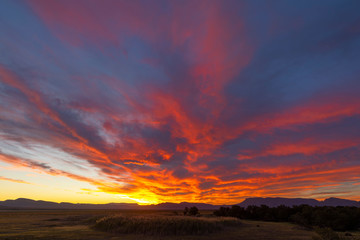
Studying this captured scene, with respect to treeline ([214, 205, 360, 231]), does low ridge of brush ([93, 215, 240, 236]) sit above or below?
below

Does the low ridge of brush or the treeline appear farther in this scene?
the treeline

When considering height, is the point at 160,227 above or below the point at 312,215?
below

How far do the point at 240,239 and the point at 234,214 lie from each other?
1973 inches

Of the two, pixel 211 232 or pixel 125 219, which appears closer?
pixel 211 232

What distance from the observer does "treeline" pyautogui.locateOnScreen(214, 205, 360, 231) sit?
4059 centimetres

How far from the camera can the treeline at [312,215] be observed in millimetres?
40594

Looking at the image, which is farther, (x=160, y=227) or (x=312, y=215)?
(x=312, y=215)

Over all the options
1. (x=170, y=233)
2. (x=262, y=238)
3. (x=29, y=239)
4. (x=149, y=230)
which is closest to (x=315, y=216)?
(x=262, y=238)

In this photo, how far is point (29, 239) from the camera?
77.5ft

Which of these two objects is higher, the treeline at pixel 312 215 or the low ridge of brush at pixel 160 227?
the treeline at pixel 312 215

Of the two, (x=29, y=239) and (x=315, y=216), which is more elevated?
(x=315, y=216)

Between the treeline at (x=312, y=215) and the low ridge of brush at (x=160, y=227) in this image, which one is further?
the treeline at (x=312, y=215)

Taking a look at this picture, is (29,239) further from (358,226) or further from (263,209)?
(263,209)

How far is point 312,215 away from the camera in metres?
46.7
